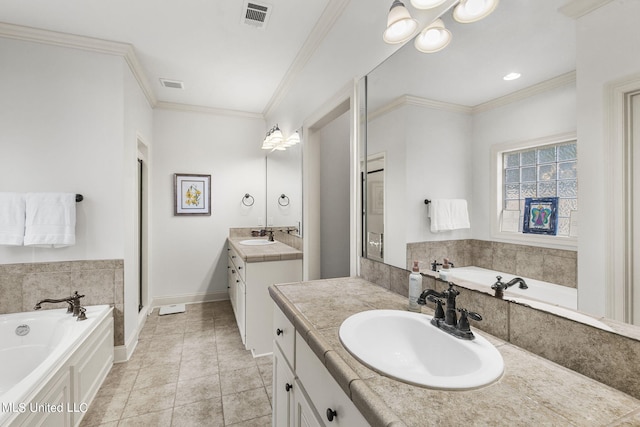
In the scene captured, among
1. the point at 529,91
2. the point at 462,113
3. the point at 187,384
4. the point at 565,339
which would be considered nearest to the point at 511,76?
the point at 529,91

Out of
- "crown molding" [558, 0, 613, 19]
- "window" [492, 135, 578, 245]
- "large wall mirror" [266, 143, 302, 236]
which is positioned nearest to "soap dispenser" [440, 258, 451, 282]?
"window" [492, 135, 578, 245]

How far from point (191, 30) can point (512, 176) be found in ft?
8.09

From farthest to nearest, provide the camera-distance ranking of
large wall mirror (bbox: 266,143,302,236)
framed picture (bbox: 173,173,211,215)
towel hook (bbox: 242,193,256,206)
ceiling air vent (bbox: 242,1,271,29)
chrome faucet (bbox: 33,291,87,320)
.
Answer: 1. towel hook (bbox: 242,193,256,206)
2. framed picture (bbox: 173,173,211,215)
3. large wall mirror (bbox: 266,143,302,236)
4. chrome faucet (bbox: 33,291,87,320)
5. ceiling air vent (bbox: 242,1,271,29)

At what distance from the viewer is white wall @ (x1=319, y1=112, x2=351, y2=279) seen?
9.50 feet

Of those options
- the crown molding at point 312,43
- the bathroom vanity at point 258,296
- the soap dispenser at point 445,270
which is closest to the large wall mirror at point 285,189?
the bathroom vanity at point 258,296

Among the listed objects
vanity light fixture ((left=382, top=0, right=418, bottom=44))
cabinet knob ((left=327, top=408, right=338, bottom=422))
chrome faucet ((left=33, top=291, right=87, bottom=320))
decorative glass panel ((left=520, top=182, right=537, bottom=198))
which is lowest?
chrome faucet ((left=33, top=291, right=87, bottom=320))

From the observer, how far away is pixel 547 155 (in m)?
0.87

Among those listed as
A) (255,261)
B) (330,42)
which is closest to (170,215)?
(255,261)

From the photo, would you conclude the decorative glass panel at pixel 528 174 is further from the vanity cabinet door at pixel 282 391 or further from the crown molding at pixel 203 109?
the crown molding at pixel 203 109

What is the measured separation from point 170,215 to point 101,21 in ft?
7.68

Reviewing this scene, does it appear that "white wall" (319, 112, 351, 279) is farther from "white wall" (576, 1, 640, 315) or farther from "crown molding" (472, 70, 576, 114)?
"white wall" (576, 1, 640, 315)

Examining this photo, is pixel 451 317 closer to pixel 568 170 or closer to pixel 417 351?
pixel 417 351

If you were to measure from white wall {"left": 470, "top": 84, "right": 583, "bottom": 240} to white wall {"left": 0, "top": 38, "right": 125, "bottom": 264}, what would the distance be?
8.80ft

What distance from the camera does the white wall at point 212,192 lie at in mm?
3945
